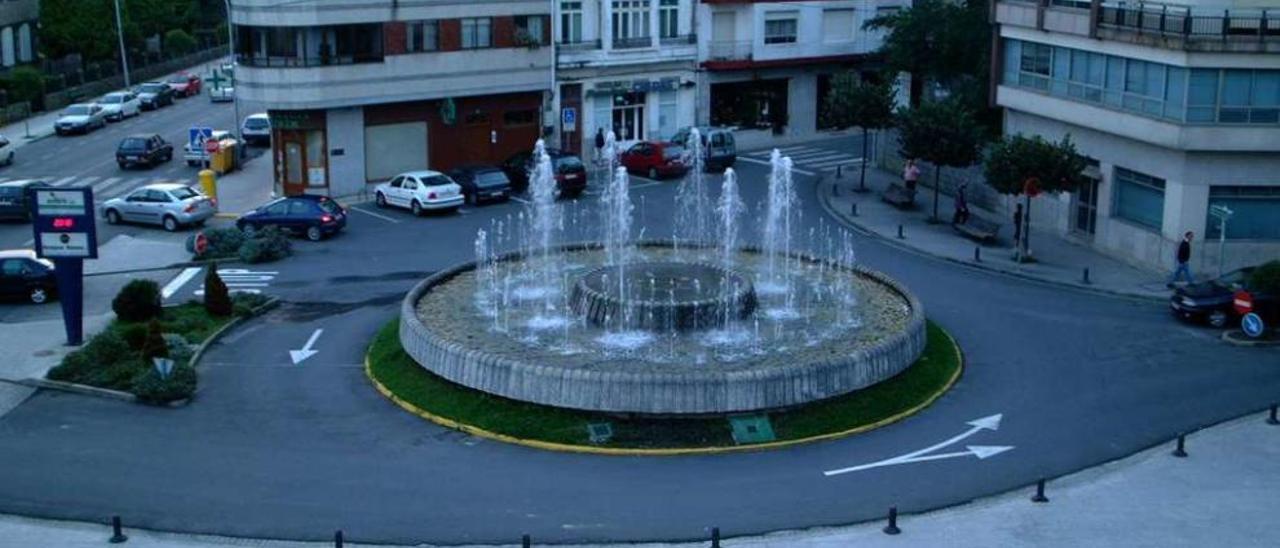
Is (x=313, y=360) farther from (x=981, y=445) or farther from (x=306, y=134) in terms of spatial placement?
(x=306, y=134)

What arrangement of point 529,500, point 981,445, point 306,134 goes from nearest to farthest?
point 529,500 < point 981,445 < point 306,134

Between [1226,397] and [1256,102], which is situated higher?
[1256,102]

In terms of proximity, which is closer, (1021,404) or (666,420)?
(666,420)

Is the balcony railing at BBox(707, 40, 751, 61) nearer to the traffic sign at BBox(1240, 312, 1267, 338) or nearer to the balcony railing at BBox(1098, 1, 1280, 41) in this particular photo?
the balcony railing at BBox(1098, 1, 1280, 41)

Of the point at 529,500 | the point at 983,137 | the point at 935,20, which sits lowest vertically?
the point at 529,500

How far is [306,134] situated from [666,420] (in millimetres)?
26886

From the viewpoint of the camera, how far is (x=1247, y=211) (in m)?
37.1

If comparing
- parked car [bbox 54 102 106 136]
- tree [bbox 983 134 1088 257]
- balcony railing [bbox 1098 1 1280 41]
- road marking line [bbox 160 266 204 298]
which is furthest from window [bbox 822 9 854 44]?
parked car [bbox 54 102 106 136]

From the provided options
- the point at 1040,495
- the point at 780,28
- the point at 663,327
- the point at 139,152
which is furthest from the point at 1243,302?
the point at 139,152

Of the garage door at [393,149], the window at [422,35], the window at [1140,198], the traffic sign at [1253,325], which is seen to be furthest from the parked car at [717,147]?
the traffic sign at [1253,325]

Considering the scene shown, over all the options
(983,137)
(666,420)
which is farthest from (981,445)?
(983,137)

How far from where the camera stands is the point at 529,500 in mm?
22562

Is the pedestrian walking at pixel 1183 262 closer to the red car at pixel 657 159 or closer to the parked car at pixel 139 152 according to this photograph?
the red car at pixel 657 159

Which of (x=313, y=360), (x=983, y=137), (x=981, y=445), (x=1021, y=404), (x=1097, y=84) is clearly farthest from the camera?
(x=983, y=137)
